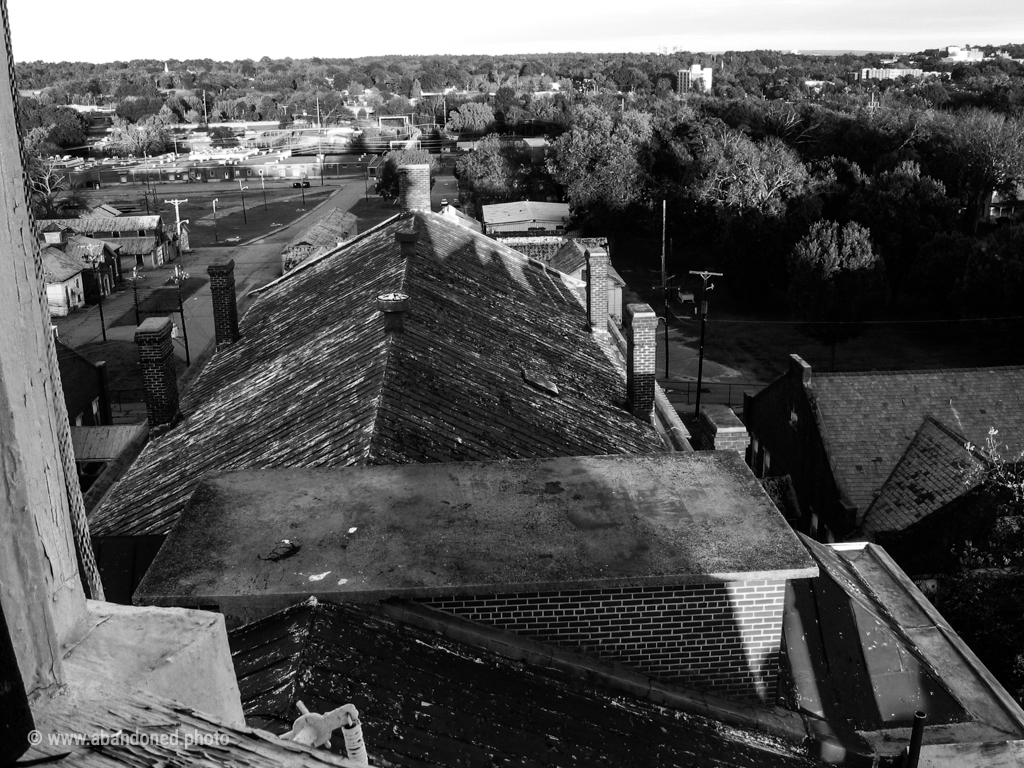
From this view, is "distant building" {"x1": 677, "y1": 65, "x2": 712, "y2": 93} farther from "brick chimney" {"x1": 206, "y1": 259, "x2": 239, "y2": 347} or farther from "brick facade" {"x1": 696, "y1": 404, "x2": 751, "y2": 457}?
"brick facade" {"x1": 696, "y1": 404, "x2": 751, "y2": 457}

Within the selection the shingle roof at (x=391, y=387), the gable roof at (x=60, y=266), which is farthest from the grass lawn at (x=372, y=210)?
the shingle roof at (x=391, y=387)

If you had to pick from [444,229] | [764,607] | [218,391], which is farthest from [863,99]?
[764,607]

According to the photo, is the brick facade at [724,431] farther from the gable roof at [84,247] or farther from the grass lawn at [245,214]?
the grass lawn at [245,214]

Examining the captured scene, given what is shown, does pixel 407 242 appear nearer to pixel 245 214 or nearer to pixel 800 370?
pixel 800 370

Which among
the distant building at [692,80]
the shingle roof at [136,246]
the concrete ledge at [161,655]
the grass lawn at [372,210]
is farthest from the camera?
the distant building at [692,80]

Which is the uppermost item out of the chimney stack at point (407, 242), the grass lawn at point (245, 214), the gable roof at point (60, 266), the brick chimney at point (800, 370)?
the chimney stack at point (407, 242)

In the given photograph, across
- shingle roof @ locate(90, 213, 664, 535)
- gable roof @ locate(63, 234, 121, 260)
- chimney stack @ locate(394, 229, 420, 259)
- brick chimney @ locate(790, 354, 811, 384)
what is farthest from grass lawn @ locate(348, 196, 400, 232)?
shingle roof @ locate(90, 213, 664, 535)

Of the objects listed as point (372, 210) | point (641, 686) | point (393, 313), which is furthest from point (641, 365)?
point (372, 210)

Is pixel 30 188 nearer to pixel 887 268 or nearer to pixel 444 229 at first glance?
pixel 444 229
